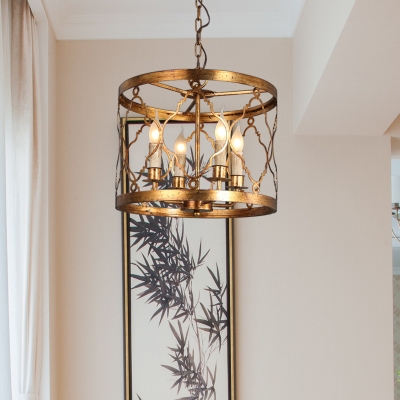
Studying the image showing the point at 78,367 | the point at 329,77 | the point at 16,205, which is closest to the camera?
the point at 329,77

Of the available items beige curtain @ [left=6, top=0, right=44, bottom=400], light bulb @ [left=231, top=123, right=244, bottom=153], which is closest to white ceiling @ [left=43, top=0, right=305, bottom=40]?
beige curtain @ [left=6, top=0, right=44, bottom=400]

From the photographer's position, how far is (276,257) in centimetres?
242

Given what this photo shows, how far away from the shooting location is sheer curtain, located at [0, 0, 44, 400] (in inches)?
77.4

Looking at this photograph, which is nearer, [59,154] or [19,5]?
[19,5]

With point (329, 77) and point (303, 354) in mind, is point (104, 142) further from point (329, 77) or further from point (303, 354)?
point (303, 354)

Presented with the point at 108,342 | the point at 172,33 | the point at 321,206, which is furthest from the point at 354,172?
the point at 108,342


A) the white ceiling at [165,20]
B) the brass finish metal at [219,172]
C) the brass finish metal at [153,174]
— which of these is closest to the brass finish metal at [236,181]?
the brass finish metal at [219,172]

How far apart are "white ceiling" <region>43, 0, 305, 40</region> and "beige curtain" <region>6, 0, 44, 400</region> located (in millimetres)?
390

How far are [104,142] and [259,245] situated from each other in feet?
2.62

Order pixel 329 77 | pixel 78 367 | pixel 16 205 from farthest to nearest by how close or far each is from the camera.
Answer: pixel 78 367, pixel 16 205, pixel 329 77

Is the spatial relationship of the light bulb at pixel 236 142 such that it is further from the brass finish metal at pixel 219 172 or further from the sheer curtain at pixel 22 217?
the sheer curtain at pixel 22 217

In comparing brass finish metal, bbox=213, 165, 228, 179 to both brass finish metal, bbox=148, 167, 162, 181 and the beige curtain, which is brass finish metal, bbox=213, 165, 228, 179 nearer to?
brass finish metal, bbox=148, 167, 162, 181

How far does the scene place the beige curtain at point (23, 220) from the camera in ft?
6.46

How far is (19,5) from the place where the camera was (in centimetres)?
205
